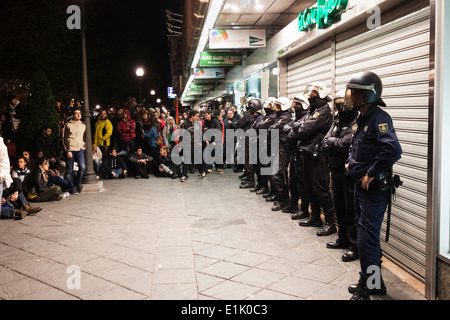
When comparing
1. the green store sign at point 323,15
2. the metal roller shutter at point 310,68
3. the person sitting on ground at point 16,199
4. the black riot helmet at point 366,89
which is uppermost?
the green store sign at point 323,15

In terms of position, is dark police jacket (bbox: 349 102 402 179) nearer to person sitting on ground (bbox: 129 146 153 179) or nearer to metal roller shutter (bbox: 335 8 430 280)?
metal roller shutter (bbox: 335 8 430 280)

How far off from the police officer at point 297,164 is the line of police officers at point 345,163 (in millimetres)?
16

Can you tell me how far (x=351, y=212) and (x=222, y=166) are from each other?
789cm

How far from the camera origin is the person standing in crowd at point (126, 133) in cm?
1152

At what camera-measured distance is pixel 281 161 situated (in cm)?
734

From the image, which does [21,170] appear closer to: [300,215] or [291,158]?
[291,158]

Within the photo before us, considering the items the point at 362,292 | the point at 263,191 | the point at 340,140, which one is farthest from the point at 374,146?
the point at 263,191

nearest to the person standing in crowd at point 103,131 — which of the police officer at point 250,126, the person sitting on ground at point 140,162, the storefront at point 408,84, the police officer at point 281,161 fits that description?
the person sitting on ground at point 140,162

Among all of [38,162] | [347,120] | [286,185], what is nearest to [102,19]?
[38,162]

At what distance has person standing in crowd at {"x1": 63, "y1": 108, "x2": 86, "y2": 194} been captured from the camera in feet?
30.5

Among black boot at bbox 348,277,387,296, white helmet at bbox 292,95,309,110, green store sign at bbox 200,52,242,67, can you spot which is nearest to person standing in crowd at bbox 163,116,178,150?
green store sign at bbox 200,52,242,67

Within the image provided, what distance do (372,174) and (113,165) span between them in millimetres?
9366

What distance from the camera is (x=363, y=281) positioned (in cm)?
351

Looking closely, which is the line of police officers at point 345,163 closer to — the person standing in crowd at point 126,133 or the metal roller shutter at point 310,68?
the metal roller shutter at point 310,68
